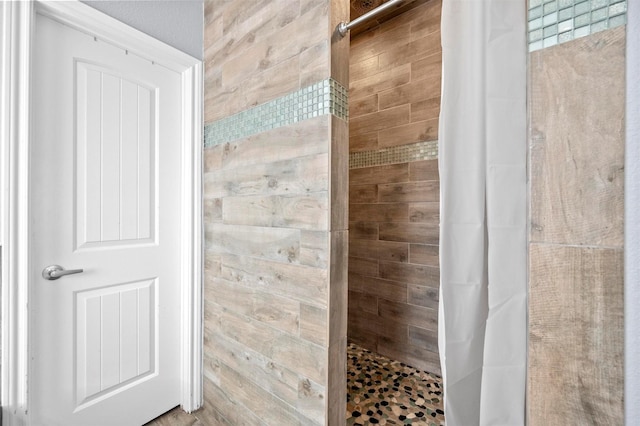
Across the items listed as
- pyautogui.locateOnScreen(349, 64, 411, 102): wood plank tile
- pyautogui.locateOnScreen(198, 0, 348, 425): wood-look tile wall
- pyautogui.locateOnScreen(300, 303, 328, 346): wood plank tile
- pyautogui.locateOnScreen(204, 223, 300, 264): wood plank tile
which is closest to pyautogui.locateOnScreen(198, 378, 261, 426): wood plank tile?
pyautogui.locateOnScreen(198, 0, 348, 425): wood-look tile wall

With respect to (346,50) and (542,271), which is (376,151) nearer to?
(346,50)

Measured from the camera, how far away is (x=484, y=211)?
0.90 metres

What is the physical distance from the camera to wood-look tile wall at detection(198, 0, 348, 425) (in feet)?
3.71

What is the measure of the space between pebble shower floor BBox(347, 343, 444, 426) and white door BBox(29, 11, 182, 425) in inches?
43.4

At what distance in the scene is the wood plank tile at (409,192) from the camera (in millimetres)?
2021

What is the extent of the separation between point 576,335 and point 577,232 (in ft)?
0.76

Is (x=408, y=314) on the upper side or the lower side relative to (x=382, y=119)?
lower

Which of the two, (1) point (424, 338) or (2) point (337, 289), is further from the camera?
(1) point (424, 338)

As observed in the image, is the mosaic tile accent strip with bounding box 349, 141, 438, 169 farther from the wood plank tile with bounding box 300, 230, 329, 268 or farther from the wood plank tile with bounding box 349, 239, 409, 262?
the wood plank tile with bounding box 300, 230, 329, 268

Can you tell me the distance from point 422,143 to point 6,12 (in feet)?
7.18

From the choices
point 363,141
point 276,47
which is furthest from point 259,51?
point 363,141
